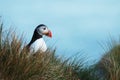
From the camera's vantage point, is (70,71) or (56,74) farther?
(70,71)

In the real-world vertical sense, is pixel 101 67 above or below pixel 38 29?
below

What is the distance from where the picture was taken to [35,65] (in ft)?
40.1

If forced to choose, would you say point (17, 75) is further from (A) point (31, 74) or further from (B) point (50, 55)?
(B) point (50, 55)

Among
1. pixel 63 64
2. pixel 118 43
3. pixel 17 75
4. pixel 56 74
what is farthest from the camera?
Answer: pixel 118 43

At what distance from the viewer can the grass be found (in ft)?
39.8

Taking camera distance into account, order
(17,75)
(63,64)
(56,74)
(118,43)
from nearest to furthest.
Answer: (17,75)
(56,74)
(63,64)
(118,43)

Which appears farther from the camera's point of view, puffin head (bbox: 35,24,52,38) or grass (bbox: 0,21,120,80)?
puffin head (bbox: 35,24,52,38)

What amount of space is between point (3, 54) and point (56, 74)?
4.50 feet

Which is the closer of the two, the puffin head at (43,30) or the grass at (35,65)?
the grass at (35,65)

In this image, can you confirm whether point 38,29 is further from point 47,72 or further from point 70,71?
point 47,72

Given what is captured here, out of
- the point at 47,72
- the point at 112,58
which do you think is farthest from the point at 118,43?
the point at 47,72

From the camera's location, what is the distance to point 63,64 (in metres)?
14.0

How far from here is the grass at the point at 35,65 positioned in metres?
12.1

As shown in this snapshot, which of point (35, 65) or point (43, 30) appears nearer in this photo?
point (35, 65)
